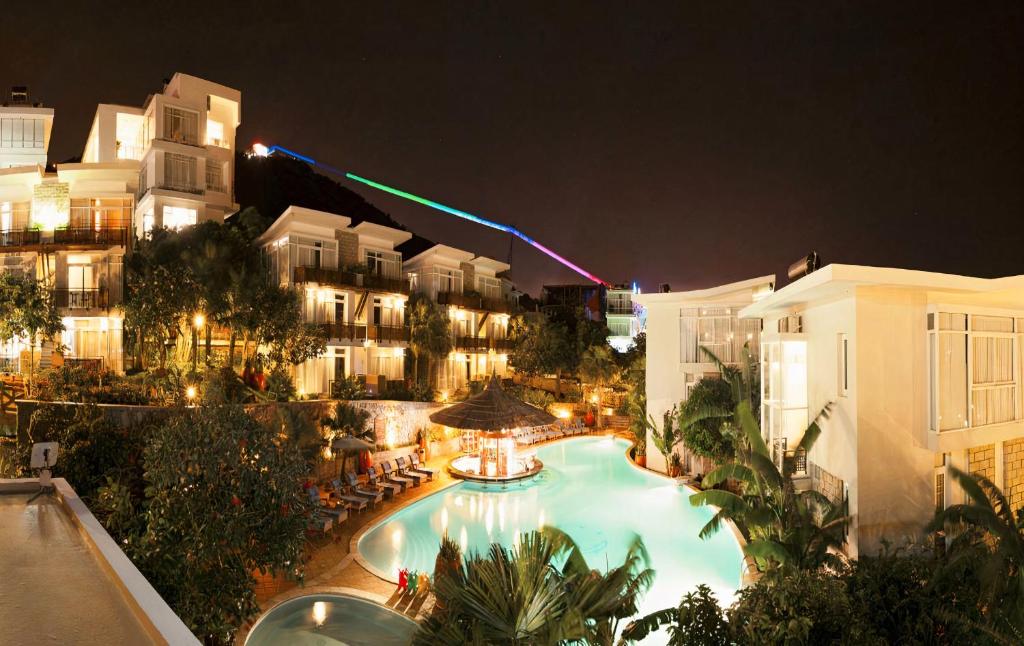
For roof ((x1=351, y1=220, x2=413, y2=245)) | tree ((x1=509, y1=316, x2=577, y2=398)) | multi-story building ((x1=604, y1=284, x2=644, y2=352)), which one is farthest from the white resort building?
multi-story building ((x1=604, y1=284, x2=644, y2=352))

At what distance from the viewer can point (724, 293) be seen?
1942 centimetres

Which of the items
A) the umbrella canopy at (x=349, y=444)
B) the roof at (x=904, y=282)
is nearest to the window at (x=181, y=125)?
the umbrella canopy at (x=349, y=444)

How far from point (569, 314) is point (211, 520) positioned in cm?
5226

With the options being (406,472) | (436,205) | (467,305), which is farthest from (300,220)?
(436,205)

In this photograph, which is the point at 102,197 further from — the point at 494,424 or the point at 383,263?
the point at 494,424

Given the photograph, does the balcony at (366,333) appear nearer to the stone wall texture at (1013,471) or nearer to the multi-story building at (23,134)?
the multi-story building at (23,134)

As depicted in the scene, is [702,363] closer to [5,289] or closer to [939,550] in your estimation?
[939,550]

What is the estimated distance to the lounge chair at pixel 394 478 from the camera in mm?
17931

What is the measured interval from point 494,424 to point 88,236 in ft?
65.9

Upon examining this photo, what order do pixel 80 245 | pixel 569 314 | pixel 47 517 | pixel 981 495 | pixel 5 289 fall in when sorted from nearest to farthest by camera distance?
pixel 47 517 → pixel 981 495 → pixel 5 289 → pixel 80 245 → pixel 569 314

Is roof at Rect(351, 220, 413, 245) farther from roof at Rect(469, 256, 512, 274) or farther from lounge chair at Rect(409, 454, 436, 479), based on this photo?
lounge chair at Rect(409, 454, 436, 479)

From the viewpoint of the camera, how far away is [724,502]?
10.8m

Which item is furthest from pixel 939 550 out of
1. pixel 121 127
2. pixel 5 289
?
pixel 121 127

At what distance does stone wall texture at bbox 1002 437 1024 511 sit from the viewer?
11.8 metres
